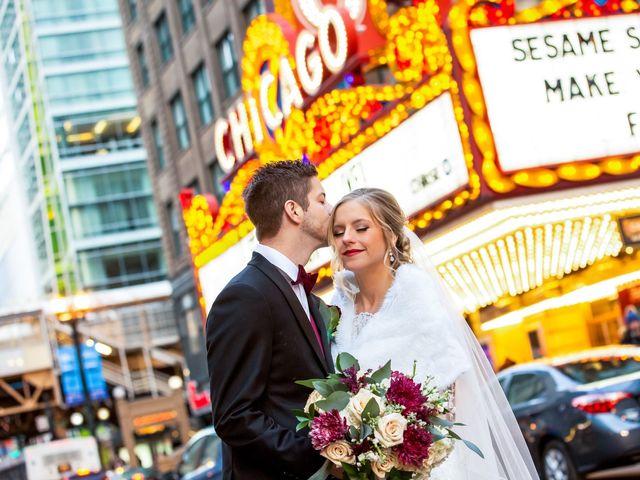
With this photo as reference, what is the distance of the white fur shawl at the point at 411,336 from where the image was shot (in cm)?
517

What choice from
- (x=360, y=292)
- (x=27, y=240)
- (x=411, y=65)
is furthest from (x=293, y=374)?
(x=27, y=240)

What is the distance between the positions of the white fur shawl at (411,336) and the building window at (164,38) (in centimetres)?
3646

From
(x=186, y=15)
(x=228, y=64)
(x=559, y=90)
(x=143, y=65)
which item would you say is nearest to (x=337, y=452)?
(x=559, y=90)

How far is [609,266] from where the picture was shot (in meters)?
22.4

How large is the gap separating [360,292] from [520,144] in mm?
5736

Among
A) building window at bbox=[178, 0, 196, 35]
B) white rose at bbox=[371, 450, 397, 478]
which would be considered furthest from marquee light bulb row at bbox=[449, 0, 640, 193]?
building window at bbox=[178, 0, 196, 35]

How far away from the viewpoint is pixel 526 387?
14.8 m

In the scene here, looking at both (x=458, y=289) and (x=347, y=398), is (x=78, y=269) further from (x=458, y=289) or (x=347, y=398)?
(x=347, y=398)

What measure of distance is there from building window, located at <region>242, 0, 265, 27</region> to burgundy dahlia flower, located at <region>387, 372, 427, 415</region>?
92.0 ft

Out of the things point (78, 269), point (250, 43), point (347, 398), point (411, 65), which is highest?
point (78, 269)

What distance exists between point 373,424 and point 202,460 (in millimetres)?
12317

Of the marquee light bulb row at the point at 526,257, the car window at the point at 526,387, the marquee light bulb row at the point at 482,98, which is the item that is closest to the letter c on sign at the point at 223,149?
the marquee light bulb row at the point at 526,257

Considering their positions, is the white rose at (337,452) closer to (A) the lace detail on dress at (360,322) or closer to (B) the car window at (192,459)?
(A) the lace detail on dress at (360,322)

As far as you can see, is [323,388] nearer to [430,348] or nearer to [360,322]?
[430,348]
